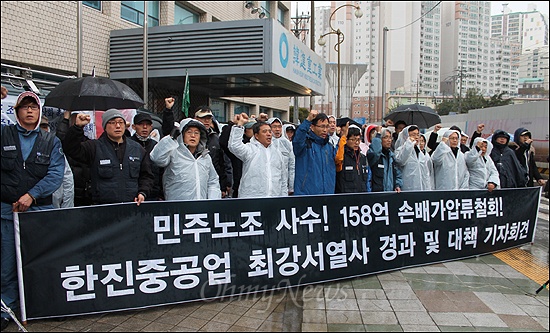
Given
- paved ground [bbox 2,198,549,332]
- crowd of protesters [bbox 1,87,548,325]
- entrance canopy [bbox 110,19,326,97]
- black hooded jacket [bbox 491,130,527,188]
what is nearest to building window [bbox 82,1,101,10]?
entrance canopy [bbox 110,19,326,97]

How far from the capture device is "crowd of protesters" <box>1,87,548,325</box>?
11.8 ft

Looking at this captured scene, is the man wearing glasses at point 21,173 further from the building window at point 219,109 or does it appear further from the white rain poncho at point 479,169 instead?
the building window at point 219,109

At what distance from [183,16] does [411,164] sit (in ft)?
39.1

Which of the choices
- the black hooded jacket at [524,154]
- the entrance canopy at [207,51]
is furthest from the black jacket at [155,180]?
the entrance canopy at [207,51]

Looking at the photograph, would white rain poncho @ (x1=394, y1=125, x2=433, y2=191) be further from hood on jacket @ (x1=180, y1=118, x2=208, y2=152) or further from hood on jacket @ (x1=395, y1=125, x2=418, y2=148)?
hood on jacket @ (x1=180, y1=118, x2=208, y2=152)

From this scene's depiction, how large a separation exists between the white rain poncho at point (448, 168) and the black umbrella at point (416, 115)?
2114 mm

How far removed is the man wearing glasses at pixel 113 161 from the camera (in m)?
3.96

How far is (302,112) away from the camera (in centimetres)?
5188

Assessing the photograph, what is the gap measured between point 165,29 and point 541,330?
10991 mm

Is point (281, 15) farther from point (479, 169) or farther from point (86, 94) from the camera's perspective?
point (86, 94)

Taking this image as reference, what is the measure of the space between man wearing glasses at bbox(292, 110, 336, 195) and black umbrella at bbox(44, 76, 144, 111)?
7.72ft

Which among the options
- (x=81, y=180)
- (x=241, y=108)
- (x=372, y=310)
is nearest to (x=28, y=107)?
(x=81, y=180)

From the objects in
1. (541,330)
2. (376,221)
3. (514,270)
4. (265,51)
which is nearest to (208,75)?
(265,51)

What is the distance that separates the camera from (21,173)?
139 inches
